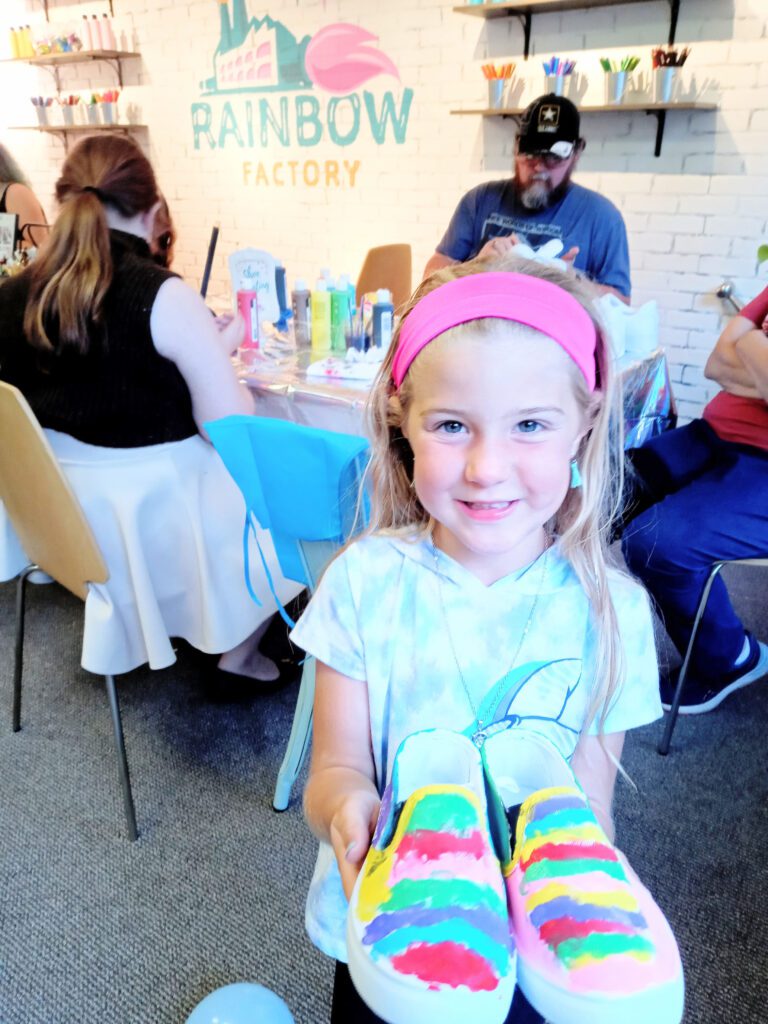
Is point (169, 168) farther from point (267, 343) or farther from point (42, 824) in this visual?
point (42, 824)

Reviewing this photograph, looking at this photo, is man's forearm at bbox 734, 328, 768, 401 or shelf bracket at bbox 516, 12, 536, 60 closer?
man's forearm at bbox 734, 328, 768, 401

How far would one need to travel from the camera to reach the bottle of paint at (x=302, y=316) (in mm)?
2055

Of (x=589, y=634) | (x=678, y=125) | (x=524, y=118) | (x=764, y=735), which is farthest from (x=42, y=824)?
(x=678, y=125)

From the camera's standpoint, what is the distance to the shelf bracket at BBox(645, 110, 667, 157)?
106 inches

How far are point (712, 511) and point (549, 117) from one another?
4.60ft

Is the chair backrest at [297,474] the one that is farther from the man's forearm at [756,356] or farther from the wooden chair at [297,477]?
the man's forearm at [756,356]

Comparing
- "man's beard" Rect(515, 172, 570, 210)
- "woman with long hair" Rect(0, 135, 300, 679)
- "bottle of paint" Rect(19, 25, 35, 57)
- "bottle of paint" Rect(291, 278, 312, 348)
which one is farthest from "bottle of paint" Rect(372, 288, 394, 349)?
"bottle of paint" Rect(19, 25, 35, 57)

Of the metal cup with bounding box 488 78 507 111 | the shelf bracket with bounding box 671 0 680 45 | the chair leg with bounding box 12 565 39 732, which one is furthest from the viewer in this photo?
the metal cup with bounding box 488 78 507 111

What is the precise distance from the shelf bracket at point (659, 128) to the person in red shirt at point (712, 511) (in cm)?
145

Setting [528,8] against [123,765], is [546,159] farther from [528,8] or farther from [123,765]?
[123,765]

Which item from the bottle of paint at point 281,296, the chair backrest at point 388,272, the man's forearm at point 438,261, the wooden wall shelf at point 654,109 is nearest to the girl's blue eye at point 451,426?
the bottle of paint at point 281,296

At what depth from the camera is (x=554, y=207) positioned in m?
2.42

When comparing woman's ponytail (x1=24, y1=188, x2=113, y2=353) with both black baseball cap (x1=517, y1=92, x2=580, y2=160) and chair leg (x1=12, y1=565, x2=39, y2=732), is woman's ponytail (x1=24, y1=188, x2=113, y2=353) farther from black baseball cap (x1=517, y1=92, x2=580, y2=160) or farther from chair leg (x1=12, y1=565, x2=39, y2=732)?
black baseball cap (x1=517, y1=92, x2=580, y2=160)

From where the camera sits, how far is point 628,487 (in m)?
1.76
